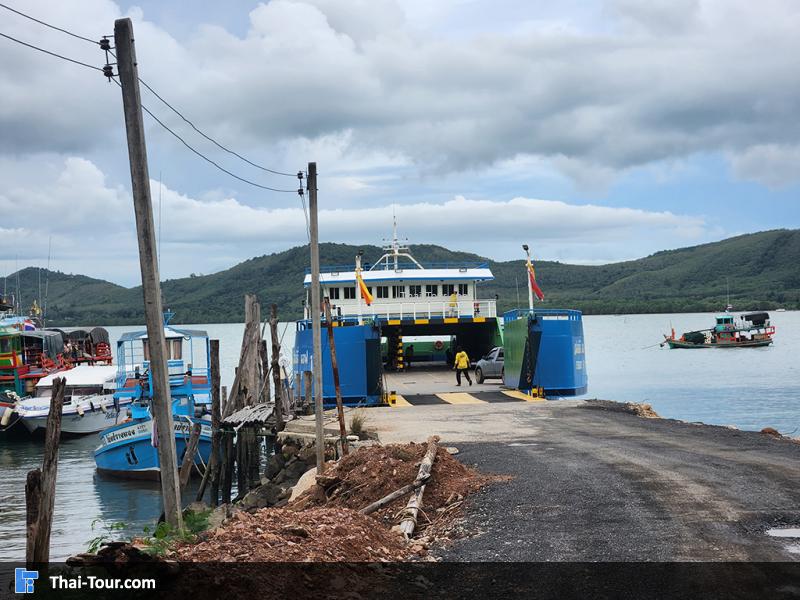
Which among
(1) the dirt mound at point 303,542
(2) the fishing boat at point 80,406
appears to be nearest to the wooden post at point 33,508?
(1) the dirt mound at point 303,542

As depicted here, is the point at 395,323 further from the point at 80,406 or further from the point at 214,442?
the point at 80,406

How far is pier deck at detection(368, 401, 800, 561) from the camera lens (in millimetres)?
9469

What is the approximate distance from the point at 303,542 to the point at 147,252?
15.8 ft

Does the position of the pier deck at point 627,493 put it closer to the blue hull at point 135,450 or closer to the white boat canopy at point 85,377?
the blue hull at point 135,450

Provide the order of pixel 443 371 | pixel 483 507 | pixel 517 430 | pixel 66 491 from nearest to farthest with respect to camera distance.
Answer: pixel 483 507 < pixel 517 430 < pixel 66 491 < pixel 443 371

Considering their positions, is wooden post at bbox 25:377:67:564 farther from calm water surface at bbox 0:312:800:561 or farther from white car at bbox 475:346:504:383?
white car at bbox 475:346:504:383

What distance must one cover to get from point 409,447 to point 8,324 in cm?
4156

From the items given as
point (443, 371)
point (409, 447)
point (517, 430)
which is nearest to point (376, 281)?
point (443, 371)

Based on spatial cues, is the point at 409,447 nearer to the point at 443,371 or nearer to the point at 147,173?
the point at 147,173

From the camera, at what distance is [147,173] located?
39.6 ft

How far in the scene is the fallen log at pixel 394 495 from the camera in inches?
472

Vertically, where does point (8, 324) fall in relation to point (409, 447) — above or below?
above

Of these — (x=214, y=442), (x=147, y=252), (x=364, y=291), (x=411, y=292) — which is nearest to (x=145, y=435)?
(x=214, y=442)

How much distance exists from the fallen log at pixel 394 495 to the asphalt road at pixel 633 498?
2.58ft
